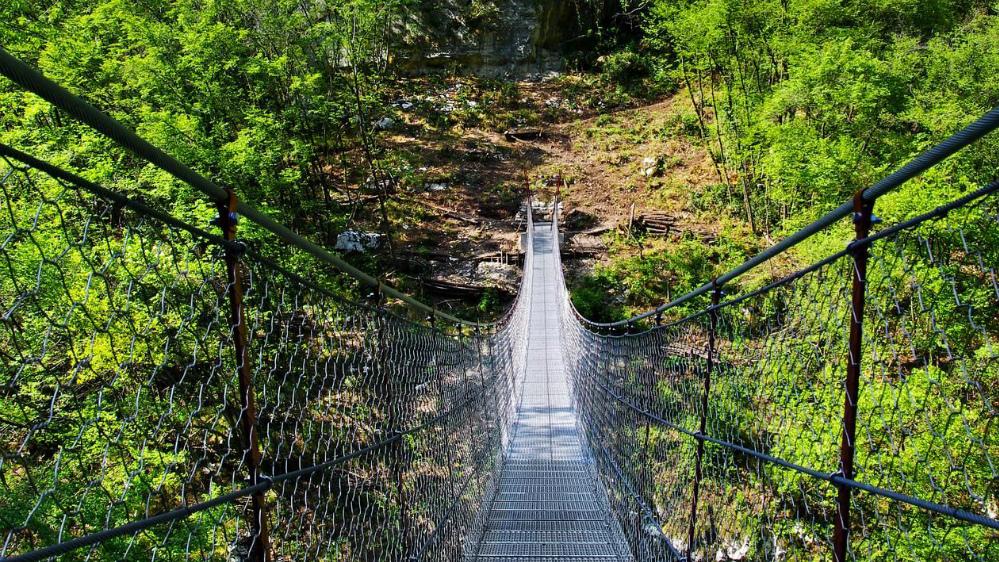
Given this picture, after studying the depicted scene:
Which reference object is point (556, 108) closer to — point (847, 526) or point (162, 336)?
point (162, 336)

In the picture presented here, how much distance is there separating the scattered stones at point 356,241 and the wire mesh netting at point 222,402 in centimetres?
339

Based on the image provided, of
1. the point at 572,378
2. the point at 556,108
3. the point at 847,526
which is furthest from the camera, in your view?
the point at 556,108

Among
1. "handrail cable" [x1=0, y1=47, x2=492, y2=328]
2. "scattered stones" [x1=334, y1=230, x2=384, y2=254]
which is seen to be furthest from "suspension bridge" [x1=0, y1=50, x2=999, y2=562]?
"scattered stones" [x1=334, y1=230, x2=384, y2=254]

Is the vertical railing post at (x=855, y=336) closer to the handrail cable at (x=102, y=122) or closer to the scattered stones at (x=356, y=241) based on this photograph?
the handrail cable at (x=102, y=122)

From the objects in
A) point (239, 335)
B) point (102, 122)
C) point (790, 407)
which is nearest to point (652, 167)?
point (790, 407)

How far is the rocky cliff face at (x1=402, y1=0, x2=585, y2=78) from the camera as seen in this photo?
1420 cm

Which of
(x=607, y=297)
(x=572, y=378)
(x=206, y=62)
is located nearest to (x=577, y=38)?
(x=607, y=297)

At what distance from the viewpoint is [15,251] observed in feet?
11.4

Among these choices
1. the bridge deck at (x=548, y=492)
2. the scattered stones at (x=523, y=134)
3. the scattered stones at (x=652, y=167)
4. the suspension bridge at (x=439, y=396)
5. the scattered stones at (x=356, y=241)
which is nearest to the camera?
the suspension bridge at (x=439, y=396)

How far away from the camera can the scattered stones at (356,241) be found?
8.83 meters

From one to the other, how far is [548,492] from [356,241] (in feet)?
20.2

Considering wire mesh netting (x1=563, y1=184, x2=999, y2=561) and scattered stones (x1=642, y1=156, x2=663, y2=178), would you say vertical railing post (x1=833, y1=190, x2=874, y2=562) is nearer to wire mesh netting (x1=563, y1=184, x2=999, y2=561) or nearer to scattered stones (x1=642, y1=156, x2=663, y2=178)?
wire mesh netting (x1=563, y1=184, x2=999, y2=561)

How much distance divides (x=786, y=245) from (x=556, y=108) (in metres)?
13.3

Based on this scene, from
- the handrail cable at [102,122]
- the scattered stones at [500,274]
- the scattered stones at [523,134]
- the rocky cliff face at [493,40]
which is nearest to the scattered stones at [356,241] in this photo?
the scattered stones at [500,274]
